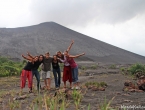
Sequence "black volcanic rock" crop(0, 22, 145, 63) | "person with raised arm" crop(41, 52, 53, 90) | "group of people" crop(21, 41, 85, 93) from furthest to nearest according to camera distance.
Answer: "black volcanic rock" crop(0, 22, 145, 63) → "person with raised arm" crop(41, 52, 53, 90) → "group of people" crop(21, 41, 85, 93)

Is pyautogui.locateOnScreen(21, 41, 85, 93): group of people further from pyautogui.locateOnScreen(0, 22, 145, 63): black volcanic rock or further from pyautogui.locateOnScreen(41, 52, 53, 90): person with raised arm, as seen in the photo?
pyautogui.locateOnScreen(0, 22, 145, 63): black volcanic rock

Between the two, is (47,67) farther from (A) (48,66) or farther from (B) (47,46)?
(B) (47,46)

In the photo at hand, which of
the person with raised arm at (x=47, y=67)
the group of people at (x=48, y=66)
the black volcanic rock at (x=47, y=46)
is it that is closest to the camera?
the group of people at (x=48, y=66)

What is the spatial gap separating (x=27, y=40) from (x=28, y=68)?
44060mm

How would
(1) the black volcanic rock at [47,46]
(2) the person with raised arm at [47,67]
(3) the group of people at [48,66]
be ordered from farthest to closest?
(1) the black volcanic rock at [47,46] < (2) the person with raised arm at [47,67] < (3) the group of people at [48,66]

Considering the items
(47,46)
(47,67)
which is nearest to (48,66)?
(47,67)

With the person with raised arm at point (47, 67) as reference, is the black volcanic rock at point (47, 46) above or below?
above

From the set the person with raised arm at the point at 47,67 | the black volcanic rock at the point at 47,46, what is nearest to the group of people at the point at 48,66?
the person with raised arm at the point at 47,67

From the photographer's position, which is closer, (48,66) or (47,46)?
(48,66)

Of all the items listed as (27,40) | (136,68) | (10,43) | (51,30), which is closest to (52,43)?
(27,40)

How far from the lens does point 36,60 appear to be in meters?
7.91

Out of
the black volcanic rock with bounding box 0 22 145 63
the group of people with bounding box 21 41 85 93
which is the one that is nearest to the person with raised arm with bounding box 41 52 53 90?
the group of people with bounding box 21 41 85 93

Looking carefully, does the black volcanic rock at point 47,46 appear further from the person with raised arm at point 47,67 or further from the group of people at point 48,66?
the group of people at point 48,66

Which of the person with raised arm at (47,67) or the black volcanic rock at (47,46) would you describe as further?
the black volcanic rock at (47,46)
